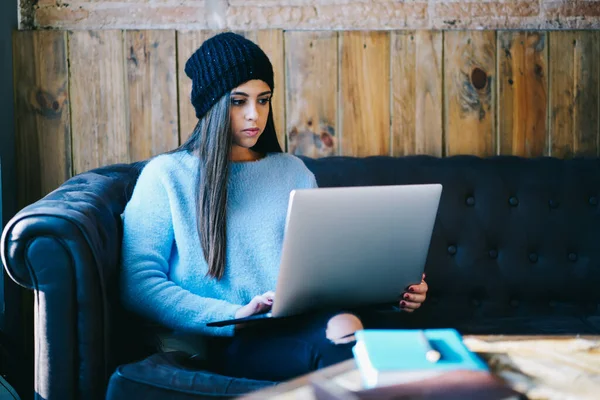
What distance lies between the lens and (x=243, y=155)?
1.58 metres

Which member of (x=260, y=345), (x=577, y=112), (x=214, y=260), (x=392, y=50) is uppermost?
(x=392, y=50)

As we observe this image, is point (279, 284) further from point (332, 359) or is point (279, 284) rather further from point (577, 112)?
point (577, 112)

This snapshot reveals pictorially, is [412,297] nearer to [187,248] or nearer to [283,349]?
[283,349]

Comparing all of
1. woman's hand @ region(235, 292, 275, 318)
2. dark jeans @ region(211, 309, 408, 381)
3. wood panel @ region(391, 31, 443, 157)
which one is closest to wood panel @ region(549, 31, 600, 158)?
wood panel @ region(391, 31, 443, 157)

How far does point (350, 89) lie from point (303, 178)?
62cm

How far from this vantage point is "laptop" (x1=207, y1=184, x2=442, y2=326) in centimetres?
104

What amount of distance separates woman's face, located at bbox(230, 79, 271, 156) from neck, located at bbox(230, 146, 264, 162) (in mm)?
80

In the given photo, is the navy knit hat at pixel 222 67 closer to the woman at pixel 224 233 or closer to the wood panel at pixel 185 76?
the woman at pixel 224 233

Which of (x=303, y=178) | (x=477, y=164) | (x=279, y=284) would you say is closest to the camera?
(x=279, y=284)

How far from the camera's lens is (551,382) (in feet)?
2.70

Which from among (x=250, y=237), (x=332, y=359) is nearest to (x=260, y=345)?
(x=332, y=359)

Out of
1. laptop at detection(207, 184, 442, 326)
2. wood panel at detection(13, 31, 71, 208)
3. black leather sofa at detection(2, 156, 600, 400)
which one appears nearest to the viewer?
laptop at detection(207, 184, 442, 326)

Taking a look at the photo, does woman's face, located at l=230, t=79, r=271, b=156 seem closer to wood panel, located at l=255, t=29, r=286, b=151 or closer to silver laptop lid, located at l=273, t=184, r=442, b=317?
silver laptop lid, located at l=273, t=184, r=442, b=317

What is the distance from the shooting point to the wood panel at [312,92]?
2.06m
